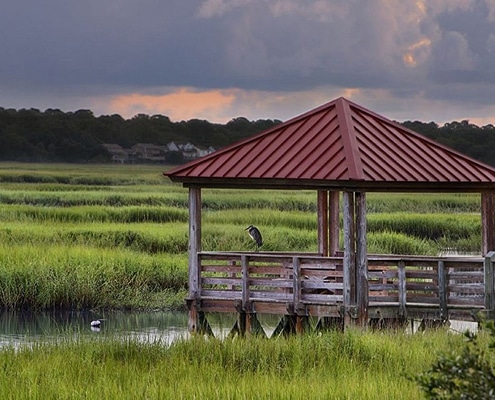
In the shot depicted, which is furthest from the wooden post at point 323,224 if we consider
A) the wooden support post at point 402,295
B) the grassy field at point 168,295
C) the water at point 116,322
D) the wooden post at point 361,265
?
the grassy field at point 168,295

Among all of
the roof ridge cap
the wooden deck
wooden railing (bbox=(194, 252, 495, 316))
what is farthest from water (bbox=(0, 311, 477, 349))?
the roof ridge cap

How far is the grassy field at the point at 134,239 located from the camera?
23781 mm

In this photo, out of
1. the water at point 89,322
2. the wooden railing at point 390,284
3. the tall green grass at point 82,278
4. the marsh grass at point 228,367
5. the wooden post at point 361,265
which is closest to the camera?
the marsh grass at point 228,367

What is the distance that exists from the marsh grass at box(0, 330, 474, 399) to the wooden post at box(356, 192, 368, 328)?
6.62ft

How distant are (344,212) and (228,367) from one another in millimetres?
4941

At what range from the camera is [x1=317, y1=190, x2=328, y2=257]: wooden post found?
65.6 feet

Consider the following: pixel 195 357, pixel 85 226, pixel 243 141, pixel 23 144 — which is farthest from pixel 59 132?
pixel 195 357

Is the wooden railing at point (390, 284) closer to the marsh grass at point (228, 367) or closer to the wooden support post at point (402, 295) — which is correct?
the wooden support post at point (402, 295)

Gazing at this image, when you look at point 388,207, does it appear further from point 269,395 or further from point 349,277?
point 269,395

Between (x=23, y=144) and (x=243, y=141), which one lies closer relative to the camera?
(x=243, y=141)

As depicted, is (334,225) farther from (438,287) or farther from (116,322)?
(116,322)

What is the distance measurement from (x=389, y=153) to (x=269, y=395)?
782 centimetres

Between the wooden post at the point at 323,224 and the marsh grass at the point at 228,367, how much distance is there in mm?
5027

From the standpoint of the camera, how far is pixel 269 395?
434 inches
